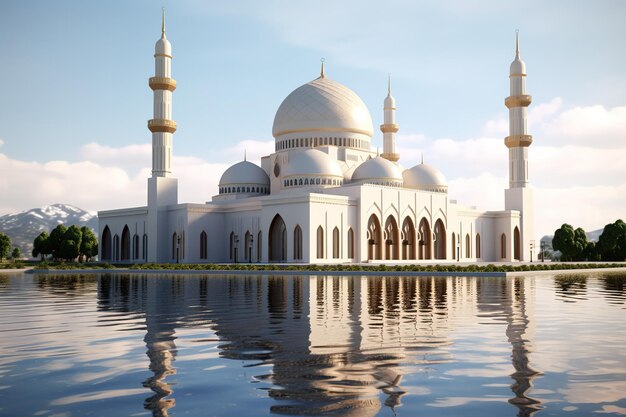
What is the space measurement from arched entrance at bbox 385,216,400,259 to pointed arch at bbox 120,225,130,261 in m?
22.7

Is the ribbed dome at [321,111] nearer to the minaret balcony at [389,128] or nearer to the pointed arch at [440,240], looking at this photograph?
the minaret balcony at [389,128]

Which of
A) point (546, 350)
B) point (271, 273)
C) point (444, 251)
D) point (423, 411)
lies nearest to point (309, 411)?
point (423, 411)

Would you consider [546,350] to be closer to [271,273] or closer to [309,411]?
[309,411]

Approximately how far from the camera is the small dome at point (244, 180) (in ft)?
197

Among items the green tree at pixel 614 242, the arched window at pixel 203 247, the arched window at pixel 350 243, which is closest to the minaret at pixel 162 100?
the arched window at pixel 203 247

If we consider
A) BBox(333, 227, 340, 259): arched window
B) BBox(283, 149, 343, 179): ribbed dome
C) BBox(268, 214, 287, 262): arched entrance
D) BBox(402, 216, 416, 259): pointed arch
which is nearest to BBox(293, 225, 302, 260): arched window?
BBox(333, 227, 340, 259): arched window

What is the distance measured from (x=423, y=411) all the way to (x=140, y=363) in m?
3.69

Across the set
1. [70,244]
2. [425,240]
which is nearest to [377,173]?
[425,240]

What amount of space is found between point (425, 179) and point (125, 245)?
27188mm

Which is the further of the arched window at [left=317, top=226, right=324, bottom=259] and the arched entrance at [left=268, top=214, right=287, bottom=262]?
the arched entrance at [left=268, top=214, right=287, bottom=262]

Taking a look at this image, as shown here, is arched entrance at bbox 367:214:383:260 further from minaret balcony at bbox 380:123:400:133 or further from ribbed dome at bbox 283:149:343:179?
minaret balcony at bbox 380:123:400:133

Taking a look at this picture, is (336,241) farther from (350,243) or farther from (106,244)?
(106,244)

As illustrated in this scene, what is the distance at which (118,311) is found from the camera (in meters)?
14.6

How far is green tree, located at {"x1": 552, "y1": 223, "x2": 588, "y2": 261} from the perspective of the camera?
65.2 metres
